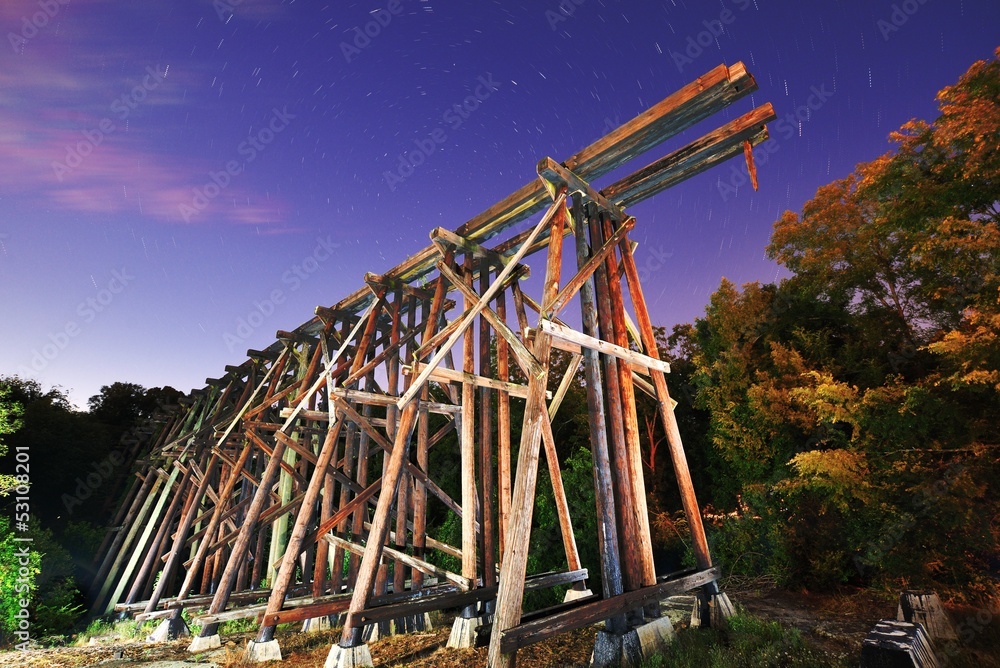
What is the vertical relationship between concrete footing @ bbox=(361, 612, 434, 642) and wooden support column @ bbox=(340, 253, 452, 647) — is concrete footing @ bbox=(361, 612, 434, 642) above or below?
below

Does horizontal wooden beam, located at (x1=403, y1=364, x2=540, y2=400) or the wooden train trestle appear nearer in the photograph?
the wooden train trestle

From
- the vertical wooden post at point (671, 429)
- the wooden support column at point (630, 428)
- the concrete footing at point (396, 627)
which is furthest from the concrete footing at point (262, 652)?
the vertical wooden post at point (671, 429)

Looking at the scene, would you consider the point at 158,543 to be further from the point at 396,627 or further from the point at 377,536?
the point at 377,536

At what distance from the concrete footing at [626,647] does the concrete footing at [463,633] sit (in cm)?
172

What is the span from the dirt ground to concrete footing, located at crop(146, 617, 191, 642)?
31 centimetres

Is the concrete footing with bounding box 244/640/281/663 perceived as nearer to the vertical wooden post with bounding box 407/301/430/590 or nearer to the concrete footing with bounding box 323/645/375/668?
the concrete footing with bounding box 323/645/375/668

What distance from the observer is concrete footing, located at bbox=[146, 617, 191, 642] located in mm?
7930

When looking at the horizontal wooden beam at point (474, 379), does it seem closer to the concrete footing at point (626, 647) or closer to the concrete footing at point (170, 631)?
the concrete footing at point (626, 647)

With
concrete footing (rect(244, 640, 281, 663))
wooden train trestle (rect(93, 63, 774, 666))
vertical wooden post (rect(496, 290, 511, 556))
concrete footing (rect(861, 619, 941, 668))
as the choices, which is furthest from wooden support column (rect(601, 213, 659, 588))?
concrete footing (rect(244, 640, 281, 663))

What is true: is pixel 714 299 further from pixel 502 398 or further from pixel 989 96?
pixel 502 398

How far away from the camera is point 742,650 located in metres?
4.16

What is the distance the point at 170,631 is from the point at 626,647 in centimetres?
790

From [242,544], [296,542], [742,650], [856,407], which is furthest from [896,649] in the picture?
[242,544]

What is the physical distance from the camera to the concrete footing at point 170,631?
Answer: 7.93 meters
